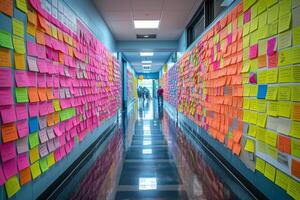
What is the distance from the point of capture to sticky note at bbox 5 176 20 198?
6.36 feet

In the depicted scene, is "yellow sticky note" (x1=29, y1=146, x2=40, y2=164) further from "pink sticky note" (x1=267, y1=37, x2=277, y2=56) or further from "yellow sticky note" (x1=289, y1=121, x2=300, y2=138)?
"pink sticky note" (x1=267, y1=37, x2=277, y2=56)

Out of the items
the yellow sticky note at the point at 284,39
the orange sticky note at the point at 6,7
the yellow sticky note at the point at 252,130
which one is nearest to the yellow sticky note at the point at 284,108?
the yellow sticky note at the point at 284,39

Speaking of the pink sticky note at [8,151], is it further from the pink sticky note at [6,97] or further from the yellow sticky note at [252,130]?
the yellow sticky note at [252,130]

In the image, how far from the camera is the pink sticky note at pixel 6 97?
1889mm

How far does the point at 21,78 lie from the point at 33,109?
34 cm

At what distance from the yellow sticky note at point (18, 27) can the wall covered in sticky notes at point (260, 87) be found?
2.09 meters

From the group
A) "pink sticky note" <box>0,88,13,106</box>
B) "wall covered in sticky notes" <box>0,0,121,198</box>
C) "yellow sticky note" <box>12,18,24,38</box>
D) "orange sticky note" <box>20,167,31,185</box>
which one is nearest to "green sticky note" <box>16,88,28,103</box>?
"wall covered in sticky notes" <box>0,0,121,198</box>

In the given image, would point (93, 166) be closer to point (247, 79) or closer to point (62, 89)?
point (62, 89)

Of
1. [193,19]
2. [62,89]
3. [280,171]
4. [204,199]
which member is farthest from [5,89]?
[193,19]

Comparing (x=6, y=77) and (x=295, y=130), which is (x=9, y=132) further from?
(x=295, y=130)

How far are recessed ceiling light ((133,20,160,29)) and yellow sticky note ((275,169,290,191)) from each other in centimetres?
536

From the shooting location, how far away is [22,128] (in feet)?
7.17

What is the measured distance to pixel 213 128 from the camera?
14.2 feet

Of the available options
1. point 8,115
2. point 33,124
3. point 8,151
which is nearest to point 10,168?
point 8,151
